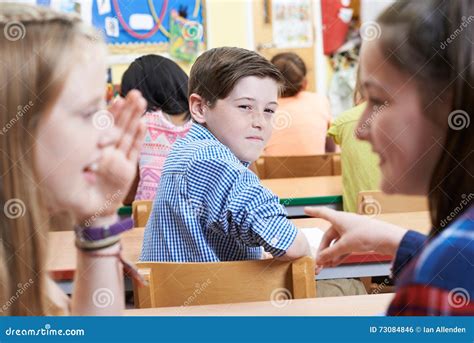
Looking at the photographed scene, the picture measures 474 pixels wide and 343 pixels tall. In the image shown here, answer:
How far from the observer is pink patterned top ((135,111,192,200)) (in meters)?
1.78

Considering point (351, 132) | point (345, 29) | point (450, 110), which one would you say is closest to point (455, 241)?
point (450, 110)

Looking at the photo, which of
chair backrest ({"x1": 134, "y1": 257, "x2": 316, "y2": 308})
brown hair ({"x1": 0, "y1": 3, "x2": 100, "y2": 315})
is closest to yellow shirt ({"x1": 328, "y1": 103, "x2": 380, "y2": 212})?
chair backrest ({"x1": 134, "y1": 257, "x2": 316, "y2": 308})

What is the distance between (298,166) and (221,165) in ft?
1.62

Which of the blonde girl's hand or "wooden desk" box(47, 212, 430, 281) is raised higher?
the blonde girl's hand

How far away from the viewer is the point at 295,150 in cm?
216

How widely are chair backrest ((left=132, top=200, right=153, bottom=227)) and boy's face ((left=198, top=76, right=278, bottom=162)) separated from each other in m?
0.27

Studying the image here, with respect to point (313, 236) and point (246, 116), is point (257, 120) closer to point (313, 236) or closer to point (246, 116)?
point (246, 116)

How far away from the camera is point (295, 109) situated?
1.84 m

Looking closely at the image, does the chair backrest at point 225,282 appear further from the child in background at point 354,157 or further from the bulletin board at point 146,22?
Result: the bulletin board at point 146,22

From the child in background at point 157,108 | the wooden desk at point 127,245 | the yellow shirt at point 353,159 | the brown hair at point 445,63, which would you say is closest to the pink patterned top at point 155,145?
the child in background at point 157,108

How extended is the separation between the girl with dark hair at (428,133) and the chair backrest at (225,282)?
19 centimetres

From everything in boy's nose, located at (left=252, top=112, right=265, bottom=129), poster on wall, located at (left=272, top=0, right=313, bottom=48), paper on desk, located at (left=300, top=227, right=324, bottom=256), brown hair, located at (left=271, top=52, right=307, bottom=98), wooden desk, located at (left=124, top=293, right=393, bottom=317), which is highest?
poster on wall, located at (left=272, top=0, right=313, bottom=48)

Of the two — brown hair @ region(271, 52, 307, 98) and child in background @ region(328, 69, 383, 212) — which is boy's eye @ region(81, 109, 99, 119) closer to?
brown hair @ region(271, 52, 307, 98)
